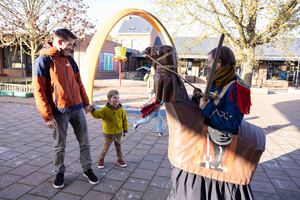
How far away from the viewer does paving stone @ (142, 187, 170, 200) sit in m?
2.96

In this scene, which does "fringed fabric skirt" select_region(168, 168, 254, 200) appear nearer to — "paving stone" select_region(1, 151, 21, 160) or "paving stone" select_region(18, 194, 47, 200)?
"paving stone" select_region(18, 194, 47, 200)

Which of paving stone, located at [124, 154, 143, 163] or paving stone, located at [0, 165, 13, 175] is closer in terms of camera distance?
paving stone, located at [0, 165, 13, 175]

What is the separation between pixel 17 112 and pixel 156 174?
18.0ft

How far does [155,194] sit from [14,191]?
65.8 inches

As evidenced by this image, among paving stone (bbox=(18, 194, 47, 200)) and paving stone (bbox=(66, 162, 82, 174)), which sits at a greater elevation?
paving stone (bbox=(66, 162, 82, 174))

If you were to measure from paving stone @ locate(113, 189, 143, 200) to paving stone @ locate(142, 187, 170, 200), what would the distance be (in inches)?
2.9

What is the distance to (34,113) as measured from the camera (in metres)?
7.29

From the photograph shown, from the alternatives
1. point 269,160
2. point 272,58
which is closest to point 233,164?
point 269,160

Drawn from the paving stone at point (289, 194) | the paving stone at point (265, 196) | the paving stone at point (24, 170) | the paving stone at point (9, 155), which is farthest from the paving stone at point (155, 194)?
the paving stone at point (9, 155)

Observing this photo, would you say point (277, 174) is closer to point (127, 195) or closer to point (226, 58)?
point (127, 195)

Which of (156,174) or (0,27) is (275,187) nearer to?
(156,174)

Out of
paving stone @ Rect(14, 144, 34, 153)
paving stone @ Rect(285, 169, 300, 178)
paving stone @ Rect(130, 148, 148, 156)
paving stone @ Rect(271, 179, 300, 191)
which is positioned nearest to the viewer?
paving stone @ Rect(271, 179, 300, 191)

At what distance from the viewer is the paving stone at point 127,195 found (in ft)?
9.59

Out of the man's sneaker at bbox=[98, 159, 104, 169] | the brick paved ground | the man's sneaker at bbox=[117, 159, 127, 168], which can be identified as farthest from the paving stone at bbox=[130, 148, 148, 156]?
the man's sneaker at bbox=[98, 159, 104, 169]
